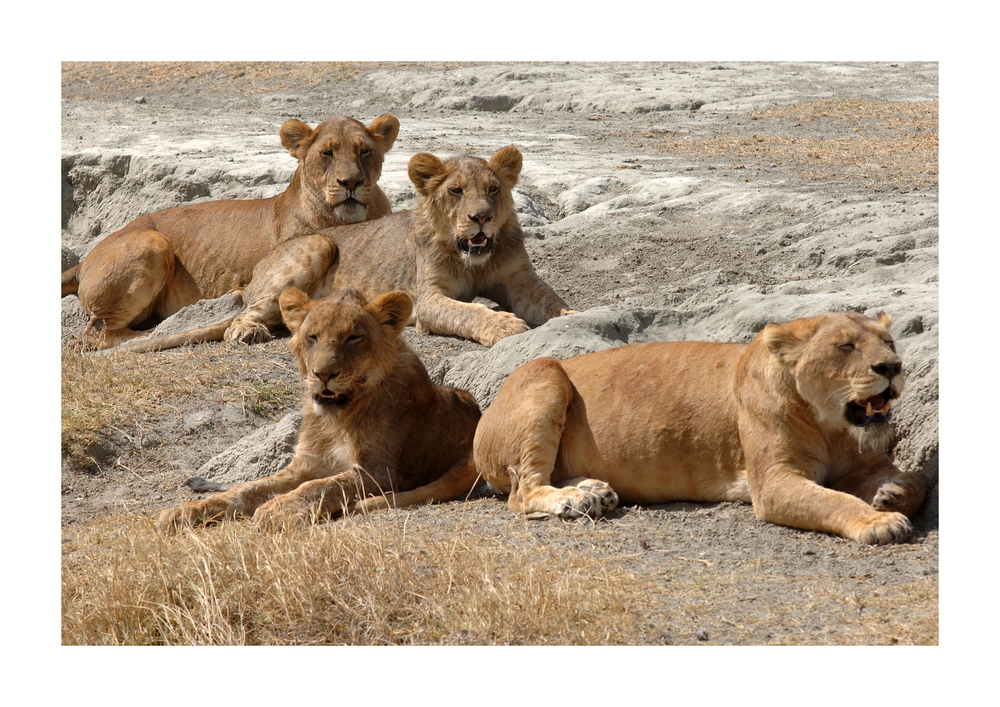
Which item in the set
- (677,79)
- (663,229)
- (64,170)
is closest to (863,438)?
(663,229)

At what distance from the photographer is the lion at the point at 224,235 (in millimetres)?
11547

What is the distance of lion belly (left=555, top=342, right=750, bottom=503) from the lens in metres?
Answer: 6.11

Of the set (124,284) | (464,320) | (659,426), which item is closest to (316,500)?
(659,426)

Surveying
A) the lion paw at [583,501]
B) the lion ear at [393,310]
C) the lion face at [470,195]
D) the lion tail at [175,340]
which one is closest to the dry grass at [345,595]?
the lion paw at [583,501]

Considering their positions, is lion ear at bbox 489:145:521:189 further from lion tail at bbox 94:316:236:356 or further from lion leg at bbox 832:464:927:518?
lion leg at bbox 832:464:927:518

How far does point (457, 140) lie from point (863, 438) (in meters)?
10.8

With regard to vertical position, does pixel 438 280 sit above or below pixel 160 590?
above

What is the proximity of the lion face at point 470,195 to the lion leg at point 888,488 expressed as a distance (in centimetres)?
475

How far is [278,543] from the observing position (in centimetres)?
530

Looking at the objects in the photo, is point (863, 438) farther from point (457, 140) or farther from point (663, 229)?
point (457, 140)

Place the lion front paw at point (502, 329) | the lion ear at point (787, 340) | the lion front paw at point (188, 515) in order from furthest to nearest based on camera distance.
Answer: the lion front paw at point (502, 329) < the lion front paw at point (188, 515) < the lion ear at point (787, 340)

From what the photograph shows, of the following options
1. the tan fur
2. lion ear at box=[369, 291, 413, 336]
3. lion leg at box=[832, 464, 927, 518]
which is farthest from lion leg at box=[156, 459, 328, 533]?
lion leg at box=[832, 464, 927, 518]

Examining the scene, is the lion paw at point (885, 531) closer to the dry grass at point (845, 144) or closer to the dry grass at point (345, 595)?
the dry grass at point (345, 595)

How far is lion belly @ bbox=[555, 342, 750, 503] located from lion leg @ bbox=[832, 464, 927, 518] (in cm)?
55
